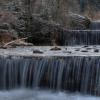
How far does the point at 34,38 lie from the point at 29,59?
6269 millimetres

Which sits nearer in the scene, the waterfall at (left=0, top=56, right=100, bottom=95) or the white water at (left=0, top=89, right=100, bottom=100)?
the white water at (left=0, top=89, right=100, bottom=100)

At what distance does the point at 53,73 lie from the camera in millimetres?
13648

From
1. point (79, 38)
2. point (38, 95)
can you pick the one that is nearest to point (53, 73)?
point (38, 95)

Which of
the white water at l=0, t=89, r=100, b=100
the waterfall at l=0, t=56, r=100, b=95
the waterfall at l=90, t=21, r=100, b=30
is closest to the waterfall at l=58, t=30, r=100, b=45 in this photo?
the waterfall at l=90, t=21, r=100, b=30

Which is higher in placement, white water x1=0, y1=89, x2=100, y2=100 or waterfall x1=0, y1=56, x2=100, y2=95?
waterfall x1=0, y1=56, x2=100, y2=95

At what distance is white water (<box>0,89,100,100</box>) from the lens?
12359 mm

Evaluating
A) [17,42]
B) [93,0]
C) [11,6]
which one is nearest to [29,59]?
[17,42]

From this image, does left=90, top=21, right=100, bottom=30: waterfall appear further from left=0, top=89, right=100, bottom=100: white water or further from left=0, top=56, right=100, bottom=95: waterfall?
left=0, top=89, right=100, bottom=100: white water

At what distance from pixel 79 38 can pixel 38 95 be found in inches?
356

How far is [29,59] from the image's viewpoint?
45.8ft

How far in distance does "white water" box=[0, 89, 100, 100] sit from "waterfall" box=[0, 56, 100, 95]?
33 cm

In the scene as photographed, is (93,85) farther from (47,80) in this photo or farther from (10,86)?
(10,86)

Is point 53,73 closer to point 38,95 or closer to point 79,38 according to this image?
point 38,95

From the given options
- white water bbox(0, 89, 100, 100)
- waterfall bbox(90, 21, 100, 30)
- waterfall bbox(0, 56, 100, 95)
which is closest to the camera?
white water bbox(0, 89, 100, 100)
